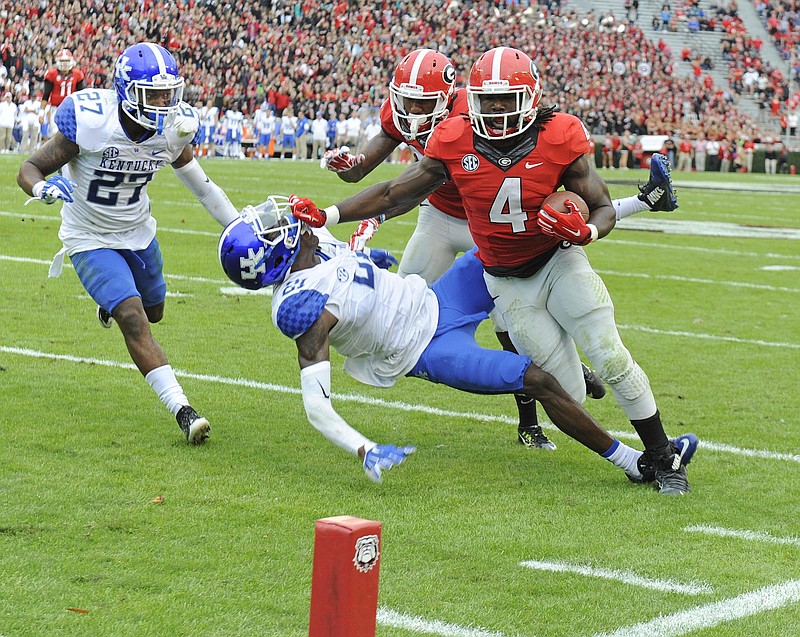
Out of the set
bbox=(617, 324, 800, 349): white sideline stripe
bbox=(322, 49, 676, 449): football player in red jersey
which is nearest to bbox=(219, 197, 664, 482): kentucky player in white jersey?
bbox=(322, 49, 676, 449): football player in red jersey

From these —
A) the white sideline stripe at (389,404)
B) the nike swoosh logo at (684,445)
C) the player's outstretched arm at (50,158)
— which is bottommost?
the white sideline stripe at (389,404)

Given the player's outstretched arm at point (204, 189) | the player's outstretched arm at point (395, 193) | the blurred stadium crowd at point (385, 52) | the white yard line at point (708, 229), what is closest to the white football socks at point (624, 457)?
the player's outstretched arm at point (395, 193)

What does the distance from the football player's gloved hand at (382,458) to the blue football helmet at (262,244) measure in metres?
0.84

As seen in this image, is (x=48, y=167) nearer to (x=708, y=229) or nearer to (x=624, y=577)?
(x=624, y=577)

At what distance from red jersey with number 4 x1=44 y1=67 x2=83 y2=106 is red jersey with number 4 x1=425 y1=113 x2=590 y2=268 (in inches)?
570

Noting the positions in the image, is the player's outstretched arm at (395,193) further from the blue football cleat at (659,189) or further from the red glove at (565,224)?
the blue football cleat at (659,189)

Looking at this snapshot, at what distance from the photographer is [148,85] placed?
216 inches

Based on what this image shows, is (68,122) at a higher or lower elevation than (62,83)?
higher

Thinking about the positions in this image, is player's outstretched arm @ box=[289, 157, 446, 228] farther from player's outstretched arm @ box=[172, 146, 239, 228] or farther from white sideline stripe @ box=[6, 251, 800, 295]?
white sideline stripe @ box=[6, 251, 800, 295]

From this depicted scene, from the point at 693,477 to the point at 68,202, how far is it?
118 inches

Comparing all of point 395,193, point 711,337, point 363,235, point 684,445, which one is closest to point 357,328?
point 395,193

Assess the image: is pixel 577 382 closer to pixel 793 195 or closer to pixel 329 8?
pixel 793 195

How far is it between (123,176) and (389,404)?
1683mm

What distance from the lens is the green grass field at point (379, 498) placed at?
3379 mm
